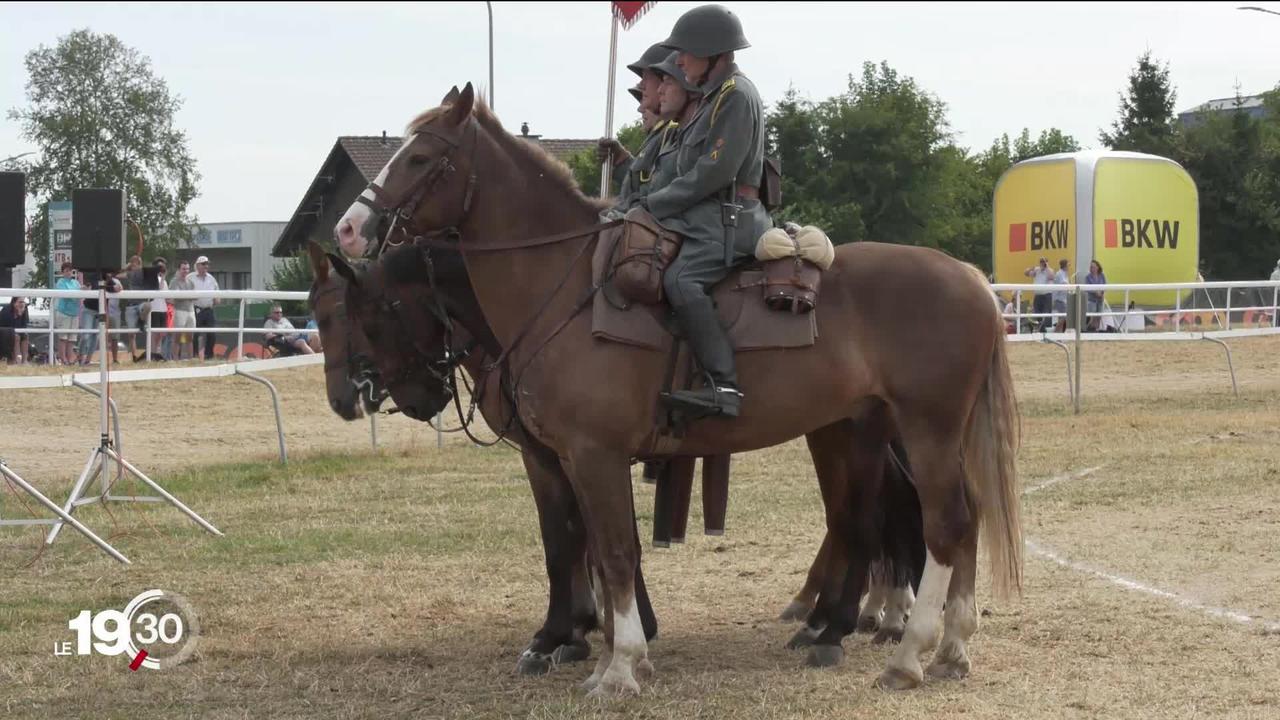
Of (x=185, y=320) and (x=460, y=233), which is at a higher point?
(x=460, y=233)

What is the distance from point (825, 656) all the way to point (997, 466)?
1186 millimetres

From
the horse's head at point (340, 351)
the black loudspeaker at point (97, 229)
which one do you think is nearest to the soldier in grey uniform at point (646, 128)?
the horse's head at point (340, 351)

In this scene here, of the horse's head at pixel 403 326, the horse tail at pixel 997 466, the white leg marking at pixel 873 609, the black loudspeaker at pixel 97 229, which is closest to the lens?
the horse tail at pixel 997 466

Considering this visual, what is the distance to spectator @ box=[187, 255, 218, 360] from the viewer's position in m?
16.5

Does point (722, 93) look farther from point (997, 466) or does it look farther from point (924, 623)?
point (924, 623)

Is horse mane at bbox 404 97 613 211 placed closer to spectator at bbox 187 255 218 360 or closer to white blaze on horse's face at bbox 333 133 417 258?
white blaze on horse's face at bbox 333 133 417 258

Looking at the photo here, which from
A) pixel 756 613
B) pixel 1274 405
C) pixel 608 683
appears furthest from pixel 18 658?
pixel 1274 405

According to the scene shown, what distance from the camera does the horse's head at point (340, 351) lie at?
762 centimetres

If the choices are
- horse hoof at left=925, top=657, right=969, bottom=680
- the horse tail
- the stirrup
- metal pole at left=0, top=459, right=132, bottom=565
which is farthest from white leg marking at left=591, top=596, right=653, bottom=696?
metal pole at left=0, top=459, right=132, bottom=565

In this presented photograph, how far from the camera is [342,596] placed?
27.4ft

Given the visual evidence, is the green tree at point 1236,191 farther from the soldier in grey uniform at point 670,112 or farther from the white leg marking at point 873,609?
the soldier in grey uniform at point 670,112

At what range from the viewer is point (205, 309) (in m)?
17.7

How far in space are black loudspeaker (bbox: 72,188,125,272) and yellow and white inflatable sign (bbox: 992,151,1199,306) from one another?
23104 millimetres

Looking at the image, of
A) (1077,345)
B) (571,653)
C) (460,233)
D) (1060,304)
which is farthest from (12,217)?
(1060,304)
